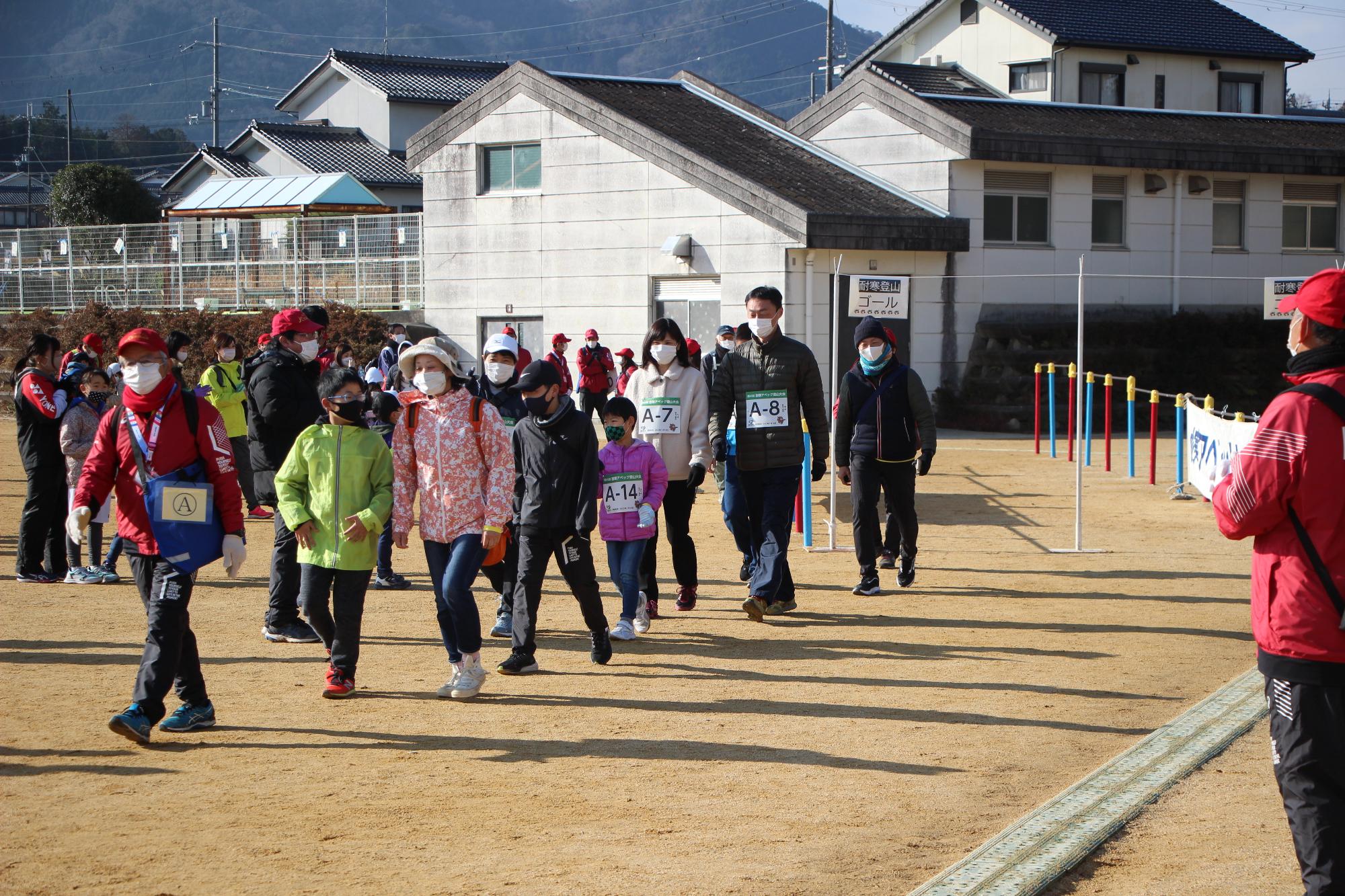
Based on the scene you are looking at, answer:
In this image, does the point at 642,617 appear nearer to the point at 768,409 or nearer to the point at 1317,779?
the point at 768,409

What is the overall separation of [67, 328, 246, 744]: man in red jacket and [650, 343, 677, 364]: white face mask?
11.2 feet

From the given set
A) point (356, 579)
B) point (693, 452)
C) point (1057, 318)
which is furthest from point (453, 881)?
point (1057, 318)

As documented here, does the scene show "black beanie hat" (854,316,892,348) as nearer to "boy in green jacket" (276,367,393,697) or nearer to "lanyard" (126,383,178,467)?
"boy in green jacket" (276,367,393,697)

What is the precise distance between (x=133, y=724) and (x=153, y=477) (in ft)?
3.62

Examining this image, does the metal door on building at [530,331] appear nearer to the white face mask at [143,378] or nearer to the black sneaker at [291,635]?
the black sneaker at [291,635]

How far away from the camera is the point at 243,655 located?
876 centimetres

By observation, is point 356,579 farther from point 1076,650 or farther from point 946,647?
point 1076,650

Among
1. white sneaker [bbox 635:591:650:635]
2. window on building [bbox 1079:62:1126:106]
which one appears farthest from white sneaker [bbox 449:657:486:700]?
window on building [bbox 1079:62:1126:106]

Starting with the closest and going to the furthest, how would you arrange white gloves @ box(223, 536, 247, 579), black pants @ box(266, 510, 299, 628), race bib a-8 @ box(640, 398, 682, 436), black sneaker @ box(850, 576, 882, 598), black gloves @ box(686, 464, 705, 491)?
white gloves @ box(223, 536, 247, 579) → black pants @ box(266, 510, 299, 628) → black gloves @ box(686, 464, 705, 491) → race bib a-8 @ box(640, 398, 682, 436) → black sneaker @ box(850, 576, 882, 598)

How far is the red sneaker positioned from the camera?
759 cm

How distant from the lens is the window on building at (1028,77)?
38.8 m

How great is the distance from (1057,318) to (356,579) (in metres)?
22.0

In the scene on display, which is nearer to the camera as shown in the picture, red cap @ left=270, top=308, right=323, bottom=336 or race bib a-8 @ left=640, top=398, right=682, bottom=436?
red cap @ left=270, top=308, right=323, bottom=336

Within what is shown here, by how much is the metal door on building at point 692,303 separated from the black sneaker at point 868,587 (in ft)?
48.9
